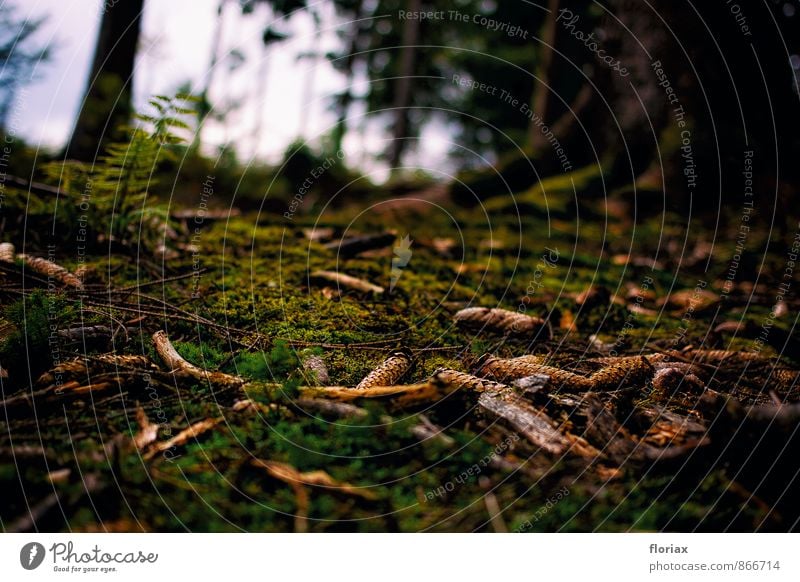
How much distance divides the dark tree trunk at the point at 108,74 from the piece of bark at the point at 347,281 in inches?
110

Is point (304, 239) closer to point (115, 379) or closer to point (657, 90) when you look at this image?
point (115, 379)

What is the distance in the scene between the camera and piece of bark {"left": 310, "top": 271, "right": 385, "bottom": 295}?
10.1ft

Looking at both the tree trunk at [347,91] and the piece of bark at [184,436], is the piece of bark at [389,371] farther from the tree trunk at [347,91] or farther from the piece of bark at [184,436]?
the tree trunk at [347,91]

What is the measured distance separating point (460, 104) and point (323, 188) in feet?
37.5

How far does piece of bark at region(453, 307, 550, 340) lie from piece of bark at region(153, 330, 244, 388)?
52.3 inches

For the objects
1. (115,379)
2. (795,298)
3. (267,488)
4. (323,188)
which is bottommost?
(267,488)

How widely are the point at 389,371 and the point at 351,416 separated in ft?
1.36

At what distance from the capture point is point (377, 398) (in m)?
1.75

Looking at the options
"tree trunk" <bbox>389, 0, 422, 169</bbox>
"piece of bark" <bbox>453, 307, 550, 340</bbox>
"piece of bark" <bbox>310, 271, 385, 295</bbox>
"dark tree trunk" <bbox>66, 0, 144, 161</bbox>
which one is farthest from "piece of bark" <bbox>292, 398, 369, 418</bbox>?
"tree trunk" <bbox>389, 0, 422, 169</bbox>

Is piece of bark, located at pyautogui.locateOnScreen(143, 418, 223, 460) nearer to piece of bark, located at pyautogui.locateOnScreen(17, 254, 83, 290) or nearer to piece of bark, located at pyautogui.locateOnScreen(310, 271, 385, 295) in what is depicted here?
piece of bark, located at pyautogui.locateOnScreen(17, 254, 83, 290)

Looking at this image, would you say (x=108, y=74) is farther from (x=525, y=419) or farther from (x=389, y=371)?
(x=525, y=419)

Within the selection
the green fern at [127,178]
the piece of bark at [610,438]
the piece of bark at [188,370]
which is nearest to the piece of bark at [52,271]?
the green fern at [127,178]

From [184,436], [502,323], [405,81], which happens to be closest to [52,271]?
[184,436]
